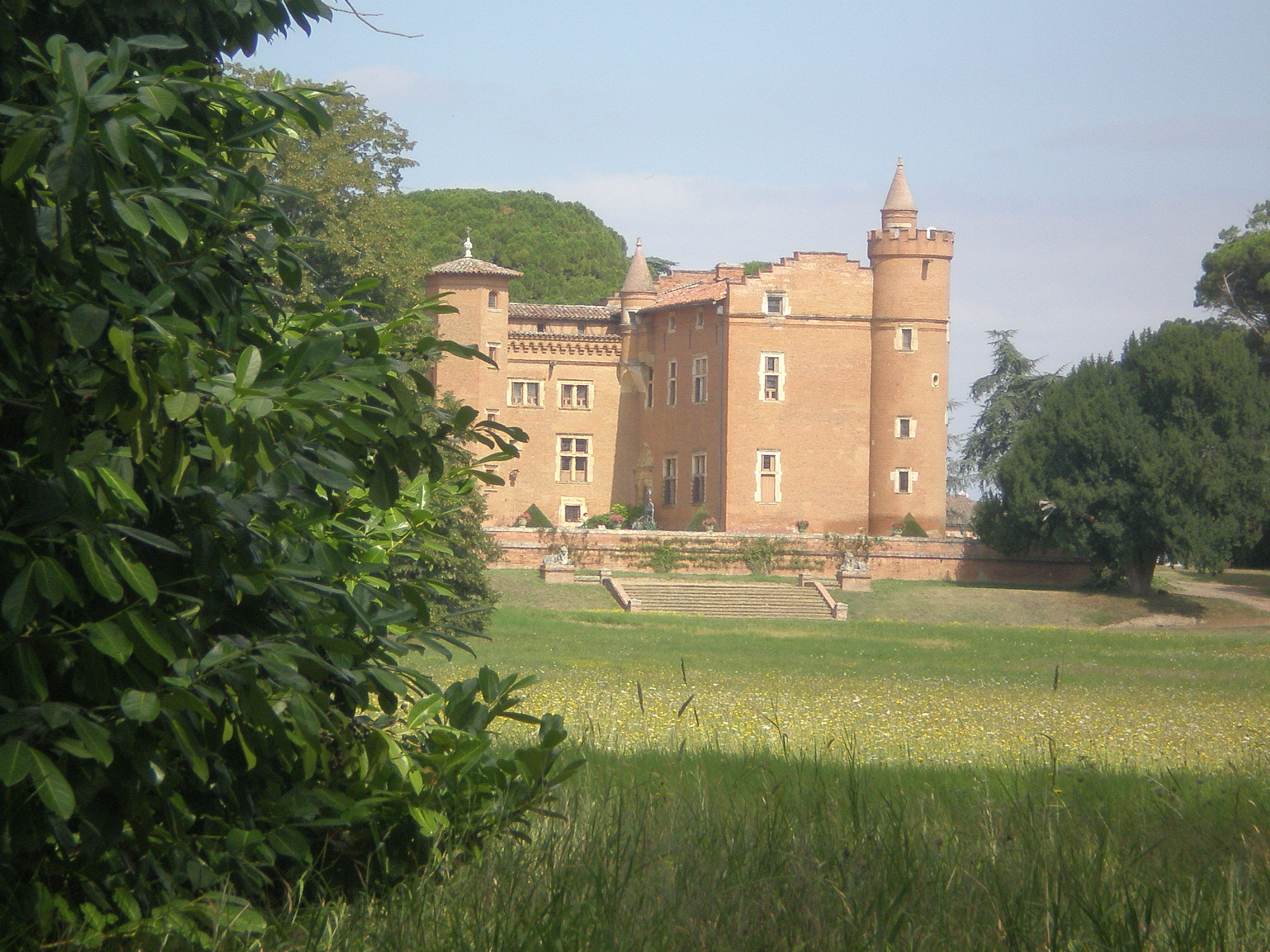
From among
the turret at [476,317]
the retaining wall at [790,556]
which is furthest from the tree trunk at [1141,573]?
the turret at [476,317]

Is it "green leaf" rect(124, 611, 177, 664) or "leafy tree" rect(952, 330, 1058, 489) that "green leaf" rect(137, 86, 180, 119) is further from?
"leafy tree" rect(952, 330, 1058, 489)

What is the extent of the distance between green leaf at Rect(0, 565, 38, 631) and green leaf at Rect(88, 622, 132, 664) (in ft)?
0.42

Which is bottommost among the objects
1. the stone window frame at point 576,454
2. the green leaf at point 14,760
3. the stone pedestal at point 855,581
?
the stone pedestal at point 855,581

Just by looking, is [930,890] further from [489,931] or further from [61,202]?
[61,202]

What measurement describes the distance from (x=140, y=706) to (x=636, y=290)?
50.4 metres

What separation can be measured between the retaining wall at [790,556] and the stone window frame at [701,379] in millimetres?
6445

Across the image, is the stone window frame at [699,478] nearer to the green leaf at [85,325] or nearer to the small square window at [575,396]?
the small square window at [575,396]

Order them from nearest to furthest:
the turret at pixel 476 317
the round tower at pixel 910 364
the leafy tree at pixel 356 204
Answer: the leafy tree at pixel 356 204 < the round tower at pixel 910 364 < the turret at pixel 476 317

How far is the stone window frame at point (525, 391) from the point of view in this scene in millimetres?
50719

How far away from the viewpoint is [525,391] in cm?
5088

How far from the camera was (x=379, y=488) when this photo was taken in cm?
317

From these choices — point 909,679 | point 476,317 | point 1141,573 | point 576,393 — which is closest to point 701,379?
point 576,393

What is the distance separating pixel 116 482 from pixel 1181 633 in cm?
3378

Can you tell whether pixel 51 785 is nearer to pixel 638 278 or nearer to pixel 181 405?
pixel 181 405
